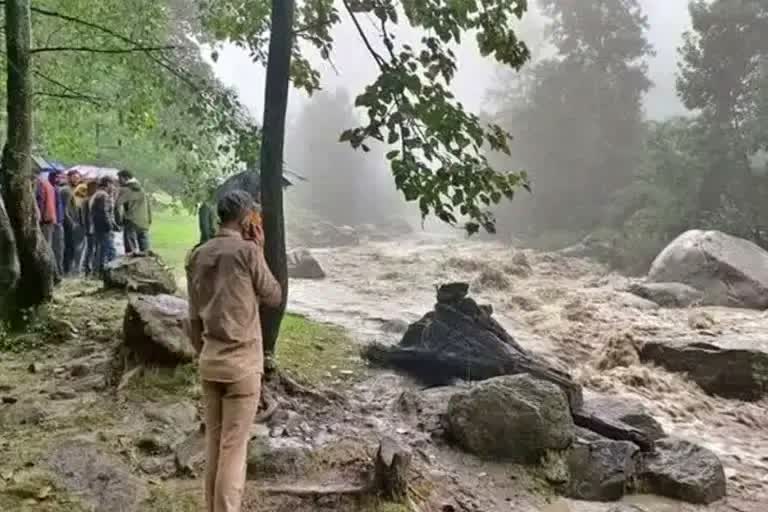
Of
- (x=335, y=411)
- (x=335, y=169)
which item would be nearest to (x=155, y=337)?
(x=335, y=411)

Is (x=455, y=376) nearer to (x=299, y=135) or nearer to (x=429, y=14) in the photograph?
(x=429, y=14)

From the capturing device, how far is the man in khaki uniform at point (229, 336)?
341cm

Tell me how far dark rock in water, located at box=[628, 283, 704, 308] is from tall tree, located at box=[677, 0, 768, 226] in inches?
211

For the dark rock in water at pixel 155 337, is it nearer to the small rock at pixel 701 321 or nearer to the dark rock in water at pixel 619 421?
the dark rock in water at pixel 619 421

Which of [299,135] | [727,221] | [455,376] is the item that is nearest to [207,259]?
[455,376]

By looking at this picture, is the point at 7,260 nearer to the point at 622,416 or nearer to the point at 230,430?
the point at 230,430

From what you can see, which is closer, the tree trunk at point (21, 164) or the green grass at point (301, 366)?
the green grass at point (301, 366)

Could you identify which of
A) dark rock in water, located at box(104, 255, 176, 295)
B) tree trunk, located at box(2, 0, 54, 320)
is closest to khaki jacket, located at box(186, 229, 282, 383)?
tree trunk, located at box(2, 0, 54, 320)

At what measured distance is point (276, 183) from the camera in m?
6.10

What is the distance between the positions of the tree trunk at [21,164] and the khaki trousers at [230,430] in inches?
179

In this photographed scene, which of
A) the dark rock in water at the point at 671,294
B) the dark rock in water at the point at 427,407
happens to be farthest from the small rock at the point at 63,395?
the dark rock in water at the point at 671,294

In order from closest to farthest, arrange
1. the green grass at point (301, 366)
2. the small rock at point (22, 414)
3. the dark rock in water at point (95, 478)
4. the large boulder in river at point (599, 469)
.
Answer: the dark rock in water at point (95, 478)
the small rock at point (22, 414)
the large boulder in river at point (599, 469)
the green grass at point (301, 366)

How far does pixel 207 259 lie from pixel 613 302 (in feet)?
42.0

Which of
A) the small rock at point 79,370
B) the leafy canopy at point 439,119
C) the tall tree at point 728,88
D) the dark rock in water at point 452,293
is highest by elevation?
the tall tree at point 728,88
